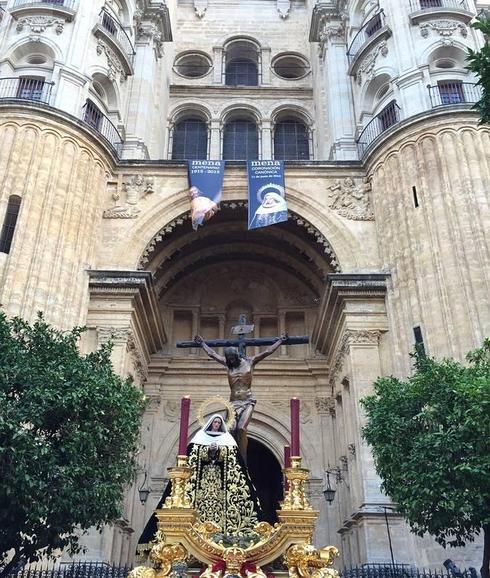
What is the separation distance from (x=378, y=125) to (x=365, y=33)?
15.4ft

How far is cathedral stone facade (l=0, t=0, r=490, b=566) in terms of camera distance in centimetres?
1706

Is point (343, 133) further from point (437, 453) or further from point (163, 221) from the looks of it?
point (437, 453)

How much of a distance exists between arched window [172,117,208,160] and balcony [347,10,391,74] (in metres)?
6.62

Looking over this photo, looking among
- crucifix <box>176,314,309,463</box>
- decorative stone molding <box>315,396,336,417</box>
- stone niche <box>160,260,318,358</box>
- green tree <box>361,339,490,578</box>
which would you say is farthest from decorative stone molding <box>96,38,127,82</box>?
green tree <box>361,339,490,578</box>

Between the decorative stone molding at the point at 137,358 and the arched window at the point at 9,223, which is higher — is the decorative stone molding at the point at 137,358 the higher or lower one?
the lower one

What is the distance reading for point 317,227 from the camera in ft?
65.1

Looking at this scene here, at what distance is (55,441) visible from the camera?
36.2 feet

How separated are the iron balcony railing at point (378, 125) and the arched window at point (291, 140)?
4368mm

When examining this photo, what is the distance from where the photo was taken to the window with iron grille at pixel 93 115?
20622 millimetres

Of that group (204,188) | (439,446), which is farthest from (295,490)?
(204,188)

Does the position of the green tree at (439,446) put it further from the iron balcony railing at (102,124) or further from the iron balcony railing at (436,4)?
the iron balcony railing at (436,4)

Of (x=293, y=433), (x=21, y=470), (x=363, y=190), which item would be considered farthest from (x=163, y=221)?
(x=293, y=433)

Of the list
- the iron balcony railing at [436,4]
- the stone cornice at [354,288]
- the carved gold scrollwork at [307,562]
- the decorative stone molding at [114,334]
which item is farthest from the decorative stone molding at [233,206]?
the carved gold scrollwork at [307,562]

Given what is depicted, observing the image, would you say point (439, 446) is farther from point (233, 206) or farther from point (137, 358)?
point (233, 206)
